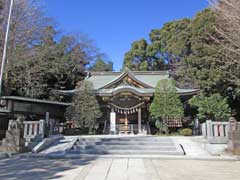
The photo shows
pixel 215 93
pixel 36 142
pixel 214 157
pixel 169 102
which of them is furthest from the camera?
pixel 215 93

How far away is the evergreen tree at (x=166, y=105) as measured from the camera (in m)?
15.2

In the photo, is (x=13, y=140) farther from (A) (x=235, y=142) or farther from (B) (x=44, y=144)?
(A) (x=235, y=142)

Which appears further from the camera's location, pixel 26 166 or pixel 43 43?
pixel 43 43

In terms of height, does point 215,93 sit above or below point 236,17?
below

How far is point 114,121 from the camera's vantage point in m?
17.6

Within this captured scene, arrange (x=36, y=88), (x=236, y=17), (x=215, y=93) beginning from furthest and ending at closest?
1. (x=36, y=88)
2. (x=215, y=93)
3. (x=236, y=17)

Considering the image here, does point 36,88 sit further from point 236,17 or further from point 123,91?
point 236,17

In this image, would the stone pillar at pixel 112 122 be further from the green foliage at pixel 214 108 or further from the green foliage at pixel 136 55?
the green foliage at pixel 136 55

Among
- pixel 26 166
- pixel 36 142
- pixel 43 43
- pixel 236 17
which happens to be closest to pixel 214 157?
pixel 236 17

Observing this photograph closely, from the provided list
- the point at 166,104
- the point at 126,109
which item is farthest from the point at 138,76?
the point at 166,104

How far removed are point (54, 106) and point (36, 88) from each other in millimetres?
3611

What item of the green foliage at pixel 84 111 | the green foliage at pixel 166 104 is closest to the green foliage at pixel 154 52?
the green foliage at pixel 166 104

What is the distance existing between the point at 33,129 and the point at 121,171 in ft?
21.2

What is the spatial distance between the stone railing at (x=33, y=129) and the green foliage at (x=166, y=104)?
757 cm
